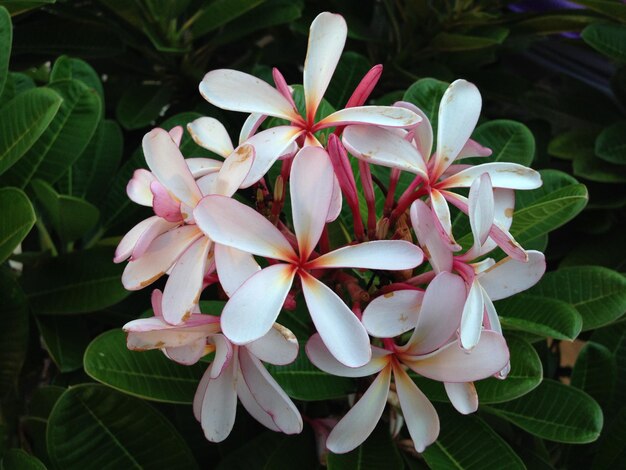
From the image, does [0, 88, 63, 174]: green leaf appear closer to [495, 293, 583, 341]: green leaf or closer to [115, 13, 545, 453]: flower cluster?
[115, 13, 545, 453]: flower cluster

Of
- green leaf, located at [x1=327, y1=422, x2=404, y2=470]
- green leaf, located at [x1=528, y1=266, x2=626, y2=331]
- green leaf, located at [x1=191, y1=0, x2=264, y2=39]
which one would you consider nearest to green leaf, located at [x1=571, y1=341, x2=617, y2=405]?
green leaf, located at [x1=528, y1=266, x2=626, y2=331]

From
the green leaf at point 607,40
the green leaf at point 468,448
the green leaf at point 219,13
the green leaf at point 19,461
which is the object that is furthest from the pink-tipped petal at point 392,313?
the green leaf at point 607,40

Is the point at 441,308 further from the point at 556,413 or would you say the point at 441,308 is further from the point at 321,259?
the point at 556,413

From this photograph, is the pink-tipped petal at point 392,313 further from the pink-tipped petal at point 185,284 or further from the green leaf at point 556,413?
the green leaf at point 556,413

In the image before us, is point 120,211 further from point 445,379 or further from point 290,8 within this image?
point 445,379

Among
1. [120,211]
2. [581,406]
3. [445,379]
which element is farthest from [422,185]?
[120,211]

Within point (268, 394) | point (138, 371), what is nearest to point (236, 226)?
point (268, 394)
